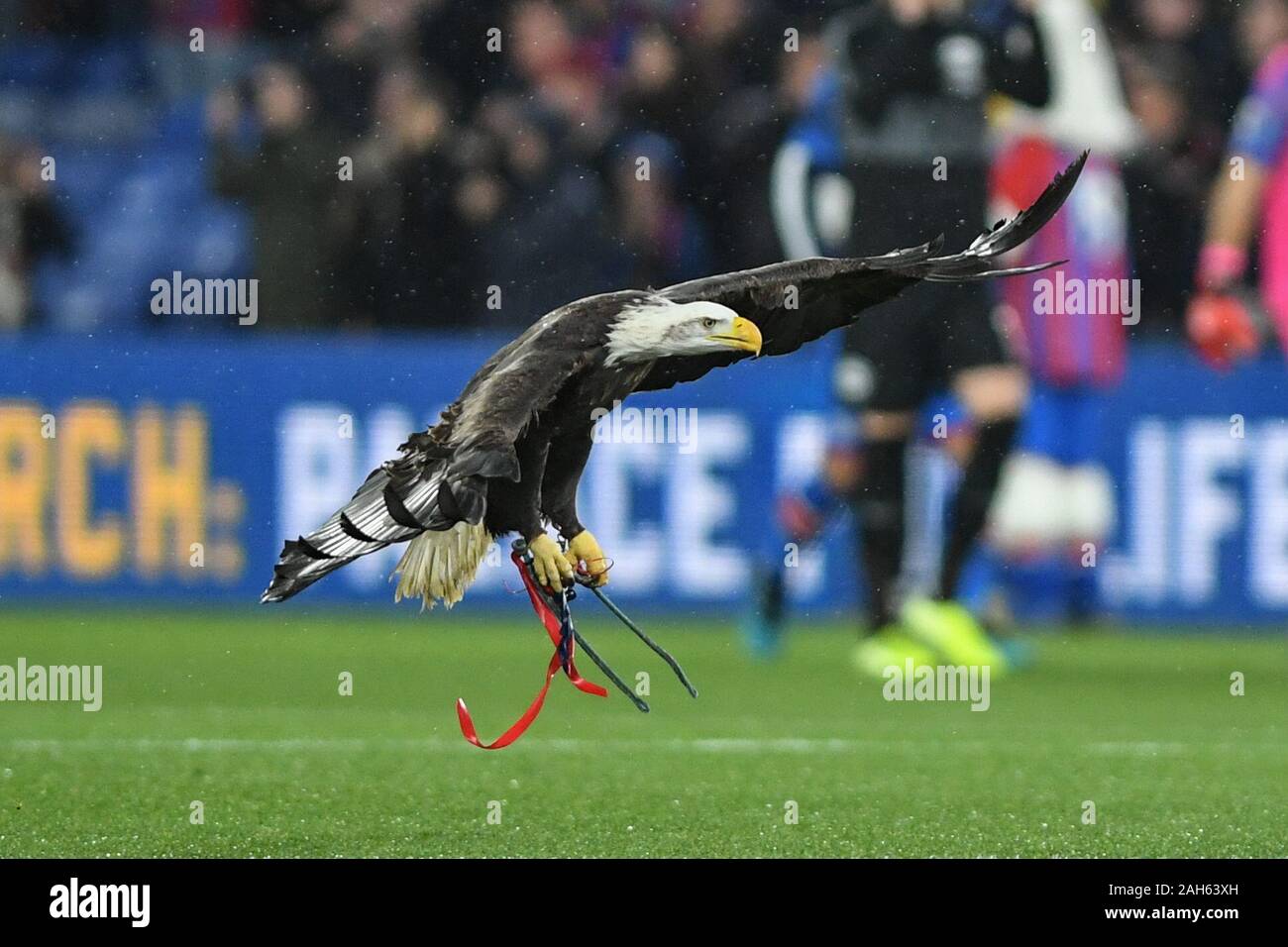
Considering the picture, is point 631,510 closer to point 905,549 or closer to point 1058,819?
point 905,549

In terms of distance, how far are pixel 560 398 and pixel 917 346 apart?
4071mm

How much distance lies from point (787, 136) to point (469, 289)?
156cm

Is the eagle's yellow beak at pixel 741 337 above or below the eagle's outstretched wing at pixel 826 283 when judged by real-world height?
below

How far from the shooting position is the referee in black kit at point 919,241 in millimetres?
9742

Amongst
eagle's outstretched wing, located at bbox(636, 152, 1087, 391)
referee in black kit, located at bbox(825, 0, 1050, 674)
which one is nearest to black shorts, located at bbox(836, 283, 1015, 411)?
referee in black kit, located at bbox(825, 0, 1050, 674)

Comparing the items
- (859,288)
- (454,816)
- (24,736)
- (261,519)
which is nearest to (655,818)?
(454,816)

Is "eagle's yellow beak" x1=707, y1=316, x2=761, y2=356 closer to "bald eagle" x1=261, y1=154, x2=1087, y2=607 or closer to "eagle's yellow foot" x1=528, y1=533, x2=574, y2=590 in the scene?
"bald eagle" x1=261, y1=154, x2=1087, y2=607

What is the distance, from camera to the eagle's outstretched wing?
621 cm

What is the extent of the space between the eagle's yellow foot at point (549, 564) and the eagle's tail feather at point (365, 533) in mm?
447

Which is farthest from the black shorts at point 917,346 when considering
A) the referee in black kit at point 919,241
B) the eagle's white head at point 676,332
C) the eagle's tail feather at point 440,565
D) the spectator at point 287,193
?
the eagle's white head at point 676,332

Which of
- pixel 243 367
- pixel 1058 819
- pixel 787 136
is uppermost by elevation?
pixel 787 136

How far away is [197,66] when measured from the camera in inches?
512

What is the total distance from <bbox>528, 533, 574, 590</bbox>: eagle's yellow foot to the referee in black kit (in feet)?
13.2

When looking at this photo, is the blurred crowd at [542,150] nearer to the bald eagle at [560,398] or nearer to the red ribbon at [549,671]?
the bald eagle at [560,398]
